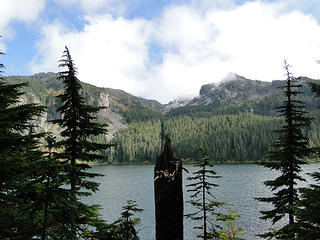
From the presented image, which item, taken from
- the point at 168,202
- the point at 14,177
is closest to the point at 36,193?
the point at 14,177

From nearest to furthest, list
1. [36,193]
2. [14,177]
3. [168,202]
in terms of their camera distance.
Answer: [168,202] < [14,177] < [36,193]

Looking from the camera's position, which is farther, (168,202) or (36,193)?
(36,193)

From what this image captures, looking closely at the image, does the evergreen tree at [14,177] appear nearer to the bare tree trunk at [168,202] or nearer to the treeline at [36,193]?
the treeline at [36,193]

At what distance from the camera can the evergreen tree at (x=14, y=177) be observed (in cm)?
515

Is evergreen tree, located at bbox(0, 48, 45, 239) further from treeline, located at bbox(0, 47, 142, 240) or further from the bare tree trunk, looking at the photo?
the bare tree trunk

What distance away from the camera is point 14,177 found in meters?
6.25

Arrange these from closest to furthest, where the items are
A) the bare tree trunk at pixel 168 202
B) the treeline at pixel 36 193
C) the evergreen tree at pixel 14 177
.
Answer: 1. the bare tree trunk at pixel 168 202
2. the treeline at pixel 36 193
3. the evergreen tree at pixel 14 177

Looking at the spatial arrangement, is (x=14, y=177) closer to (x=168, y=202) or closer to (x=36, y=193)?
(x=36, y=193)

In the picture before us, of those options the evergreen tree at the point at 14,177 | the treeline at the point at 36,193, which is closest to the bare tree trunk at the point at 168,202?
the treeline at the point at 36,193

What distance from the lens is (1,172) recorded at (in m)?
6.32

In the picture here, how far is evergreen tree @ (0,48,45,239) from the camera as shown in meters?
5.15

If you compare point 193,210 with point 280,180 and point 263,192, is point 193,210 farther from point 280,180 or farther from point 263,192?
point 280,180

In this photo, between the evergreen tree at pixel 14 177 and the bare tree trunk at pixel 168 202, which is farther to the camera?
the evergreen tree at pixel 14 177

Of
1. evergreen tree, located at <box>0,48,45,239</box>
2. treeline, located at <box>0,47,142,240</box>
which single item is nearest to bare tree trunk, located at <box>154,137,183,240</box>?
treeline, located at <box>0,47,142,240</box>
